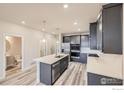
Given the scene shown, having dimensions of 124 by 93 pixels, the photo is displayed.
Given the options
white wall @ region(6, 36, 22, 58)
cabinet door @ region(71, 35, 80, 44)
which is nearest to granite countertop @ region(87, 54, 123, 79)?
cabinet door @ region(71, 35, 80, 44)

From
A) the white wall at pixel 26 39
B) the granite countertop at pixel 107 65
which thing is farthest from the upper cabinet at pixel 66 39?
the granite countertop at pixel 107 65

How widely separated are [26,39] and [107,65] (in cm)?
457

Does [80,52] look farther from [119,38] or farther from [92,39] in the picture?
[119,38]

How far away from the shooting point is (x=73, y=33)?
25.7 ft

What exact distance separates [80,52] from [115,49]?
5.57m

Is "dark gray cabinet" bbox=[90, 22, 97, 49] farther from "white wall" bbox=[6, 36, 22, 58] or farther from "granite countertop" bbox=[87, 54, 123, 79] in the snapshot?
"white wall" bbox=[6, 36, 22, 58]

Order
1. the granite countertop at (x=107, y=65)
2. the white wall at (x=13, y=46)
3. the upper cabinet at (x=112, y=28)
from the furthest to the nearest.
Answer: the white wall at (x=13, y=46)
the upper cabinet at (x=112, y=28)
the granite countertop at (x=107, y=65)

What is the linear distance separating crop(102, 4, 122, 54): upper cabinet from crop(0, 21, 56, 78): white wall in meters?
3.82

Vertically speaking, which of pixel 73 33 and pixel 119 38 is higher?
pixel 73 33

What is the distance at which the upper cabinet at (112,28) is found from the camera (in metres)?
1.87

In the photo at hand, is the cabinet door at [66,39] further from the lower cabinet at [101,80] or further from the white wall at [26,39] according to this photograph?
the lower cabinet at [101,80]

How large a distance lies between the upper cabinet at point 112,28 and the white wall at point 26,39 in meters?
3.82
